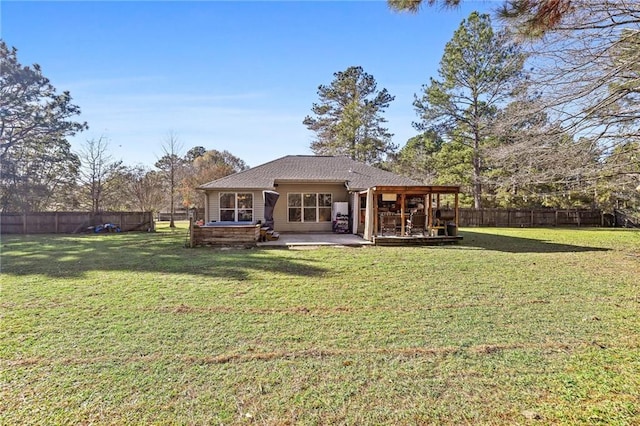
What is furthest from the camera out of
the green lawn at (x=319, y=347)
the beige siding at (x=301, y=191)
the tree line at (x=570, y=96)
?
the beige siding at (x=301, y=191)

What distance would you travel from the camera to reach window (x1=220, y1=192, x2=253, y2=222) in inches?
583

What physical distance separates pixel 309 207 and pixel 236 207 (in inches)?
130

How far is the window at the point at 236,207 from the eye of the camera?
14.8m

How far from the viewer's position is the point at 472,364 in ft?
9.45

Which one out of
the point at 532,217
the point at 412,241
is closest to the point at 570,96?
the point at 412,241

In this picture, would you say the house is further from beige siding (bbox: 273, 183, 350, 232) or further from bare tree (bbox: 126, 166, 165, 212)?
bare tree (bbox: 126, 166, 165, 212)

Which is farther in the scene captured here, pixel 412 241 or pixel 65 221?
pixel 65 221

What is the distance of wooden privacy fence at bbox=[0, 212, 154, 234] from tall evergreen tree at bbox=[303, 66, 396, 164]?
16.6 m

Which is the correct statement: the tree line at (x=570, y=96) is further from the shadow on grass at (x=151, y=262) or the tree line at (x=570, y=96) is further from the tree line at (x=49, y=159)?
the tree line at (x=49, y=159)

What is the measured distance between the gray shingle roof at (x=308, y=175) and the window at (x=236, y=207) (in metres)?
0.63

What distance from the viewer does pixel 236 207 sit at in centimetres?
1482

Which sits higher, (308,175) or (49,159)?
(49,159)

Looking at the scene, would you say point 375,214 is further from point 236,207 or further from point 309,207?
point 236,207

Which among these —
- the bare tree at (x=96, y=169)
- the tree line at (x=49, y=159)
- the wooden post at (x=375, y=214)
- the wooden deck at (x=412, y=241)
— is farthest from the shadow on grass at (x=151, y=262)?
the tree line at (x=49, y=159)
